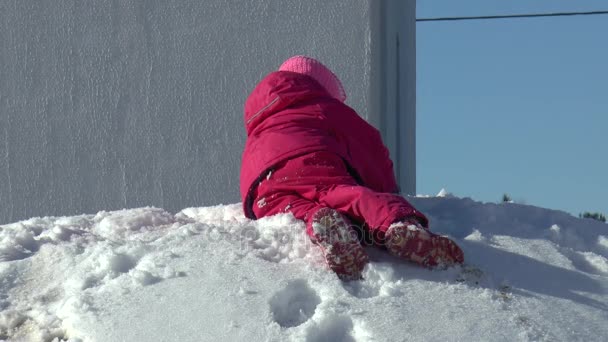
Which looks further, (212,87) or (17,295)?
(212,87)

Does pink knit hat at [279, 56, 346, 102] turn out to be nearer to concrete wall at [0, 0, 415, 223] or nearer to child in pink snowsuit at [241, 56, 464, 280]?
child in pink snowsuit at [241, 56, 464, 280]

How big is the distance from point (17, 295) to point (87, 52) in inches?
118

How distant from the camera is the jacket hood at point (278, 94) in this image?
451 cm

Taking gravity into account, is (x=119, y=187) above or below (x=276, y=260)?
below

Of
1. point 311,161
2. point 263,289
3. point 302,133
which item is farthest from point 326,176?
point 263,289

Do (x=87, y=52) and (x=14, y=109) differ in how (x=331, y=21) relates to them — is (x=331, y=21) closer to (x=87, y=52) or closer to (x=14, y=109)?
(x=87, y=52)

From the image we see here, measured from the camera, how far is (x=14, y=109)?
6227mm

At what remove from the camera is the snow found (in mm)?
3062

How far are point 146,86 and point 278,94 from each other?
179cm

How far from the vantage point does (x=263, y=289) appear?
10.7 ft

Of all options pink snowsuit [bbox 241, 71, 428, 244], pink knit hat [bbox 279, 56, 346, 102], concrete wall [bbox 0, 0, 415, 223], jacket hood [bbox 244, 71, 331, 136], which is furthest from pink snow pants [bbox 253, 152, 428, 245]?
concrete wall [bbox 0, 0, 415, 223]

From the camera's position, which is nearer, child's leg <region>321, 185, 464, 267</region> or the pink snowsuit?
child's leg <region>321, 185, 464, 267</region>

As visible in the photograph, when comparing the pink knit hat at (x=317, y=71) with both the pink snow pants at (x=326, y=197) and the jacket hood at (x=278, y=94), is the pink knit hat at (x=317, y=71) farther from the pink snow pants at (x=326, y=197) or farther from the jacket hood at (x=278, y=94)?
the pink snow pants at (x=326, y=197)

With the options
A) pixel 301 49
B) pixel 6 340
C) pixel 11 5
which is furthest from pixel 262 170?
pixel 11 5
